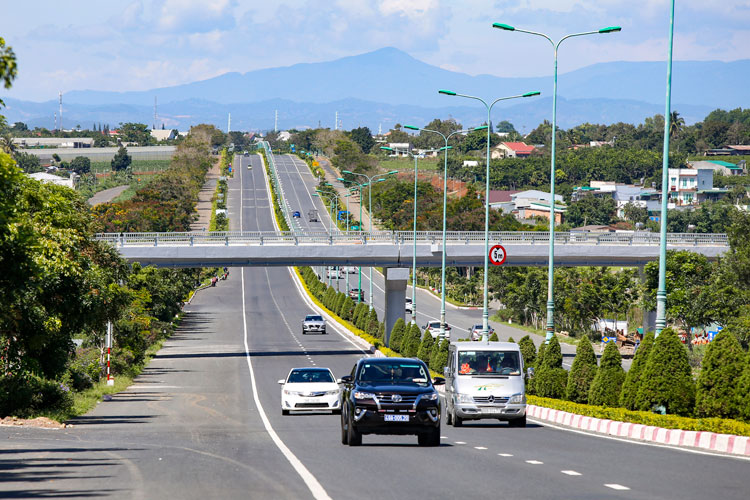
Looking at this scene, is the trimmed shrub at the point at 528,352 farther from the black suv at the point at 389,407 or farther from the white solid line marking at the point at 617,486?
the white solid line marking at the point at 617,486

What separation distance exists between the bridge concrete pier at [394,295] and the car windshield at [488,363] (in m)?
48.0

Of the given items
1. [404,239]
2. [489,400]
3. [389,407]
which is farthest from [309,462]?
[404,239]

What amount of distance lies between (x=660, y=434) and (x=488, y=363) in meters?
5.96

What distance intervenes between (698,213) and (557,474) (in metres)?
139

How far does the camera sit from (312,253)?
238 feet

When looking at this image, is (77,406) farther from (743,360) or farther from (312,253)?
(312,253)

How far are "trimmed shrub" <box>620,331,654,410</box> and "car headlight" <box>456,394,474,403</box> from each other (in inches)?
142

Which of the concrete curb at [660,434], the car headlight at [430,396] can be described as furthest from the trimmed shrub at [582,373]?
the car headlight at [430,396]

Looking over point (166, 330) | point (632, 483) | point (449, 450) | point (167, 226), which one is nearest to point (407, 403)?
point (449, 450)

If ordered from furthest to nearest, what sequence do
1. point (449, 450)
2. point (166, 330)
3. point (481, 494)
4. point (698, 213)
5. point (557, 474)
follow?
point (698, 213) → point (166, 330) → point (449, 450) → point (557, 474) → point (481, 494)

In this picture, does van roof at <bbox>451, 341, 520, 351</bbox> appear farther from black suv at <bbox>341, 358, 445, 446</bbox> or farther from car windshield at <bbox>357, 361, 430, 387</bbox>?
black suv at <bbox>341, 358, 445, 446</bbox>

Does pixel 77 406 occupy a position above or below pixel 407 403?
below

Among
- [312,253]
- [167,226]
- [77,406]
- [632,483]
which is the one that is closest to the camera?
[632,483]

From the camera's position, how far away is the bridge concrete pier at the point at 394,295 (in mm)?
76125
